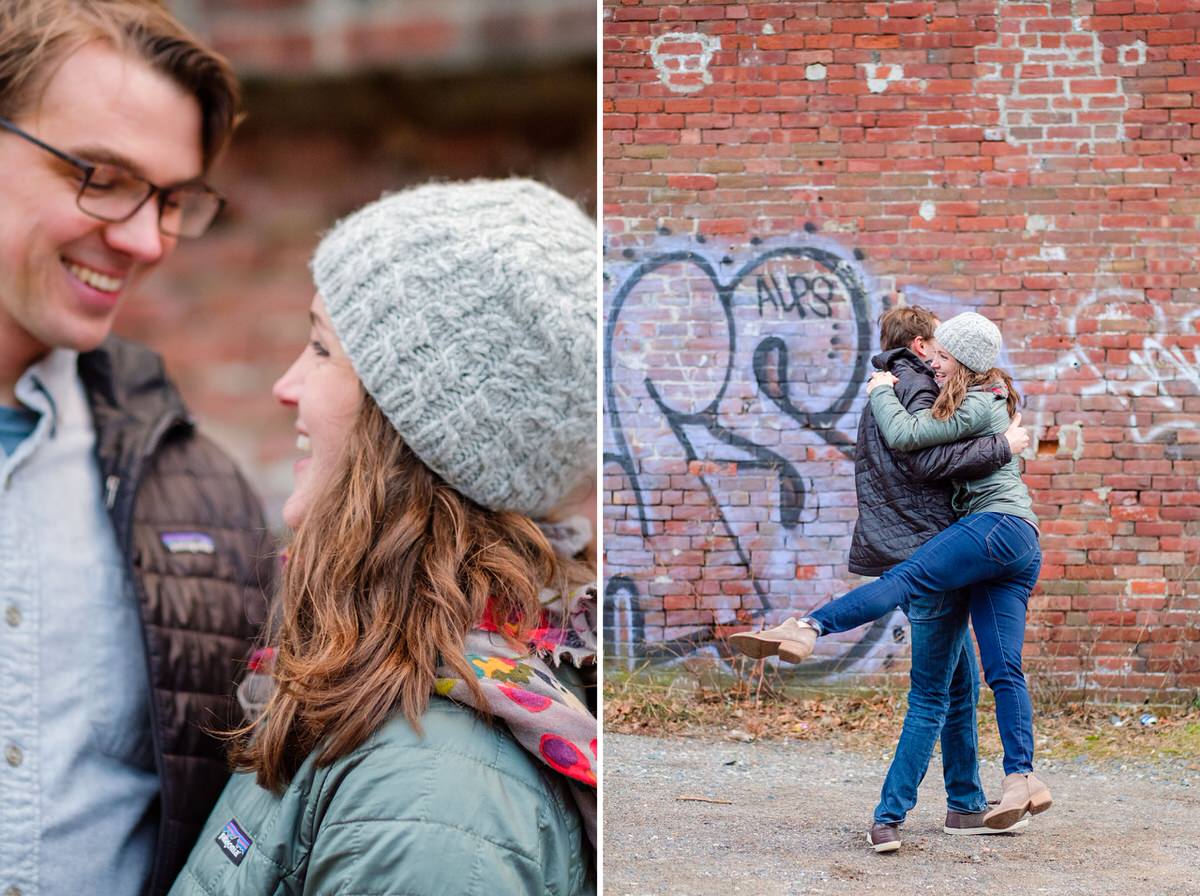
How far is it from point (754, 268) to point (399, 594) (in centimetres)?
59

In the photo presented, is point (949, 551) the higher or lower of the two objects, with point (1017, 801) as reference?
higher

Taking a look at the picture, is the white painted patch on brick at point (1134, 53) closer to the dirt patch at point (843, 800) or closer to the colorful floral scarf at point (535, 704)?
the dirt patch at point (843, 800)

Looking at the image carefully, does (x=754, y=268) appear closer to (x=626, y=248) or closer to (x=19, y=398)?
(x=626, y=248)

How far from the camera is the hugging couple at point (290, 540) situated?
3.72 feet

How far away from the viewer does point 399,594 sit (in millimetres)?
1243

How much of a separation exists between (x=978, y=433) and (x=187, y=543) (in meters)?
1.18

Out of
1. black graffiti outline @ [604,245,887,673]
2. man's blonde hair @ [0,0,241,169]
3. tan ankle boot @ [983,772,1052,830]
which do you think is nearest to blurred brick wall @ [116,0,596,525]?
man's blonde hair @ [0,0,241,169]

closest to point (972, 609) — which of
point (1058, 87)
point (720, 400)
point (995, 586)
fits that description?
point (995, 586)

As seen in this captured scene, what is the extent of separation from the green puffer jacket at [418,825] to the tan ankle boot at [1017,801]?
492mm

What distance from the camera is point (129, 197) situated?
160 centimetres

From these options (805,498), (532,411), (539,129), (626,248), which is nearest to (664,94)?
(626,248)

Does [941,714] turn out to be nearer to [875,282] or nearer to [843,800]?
[843,800]

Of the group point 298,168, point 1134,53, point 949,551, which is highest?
point 298,168

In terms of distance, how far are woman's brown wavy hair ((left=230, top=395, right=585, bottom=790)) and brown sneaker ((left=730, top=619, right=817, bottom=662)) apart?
26cm
